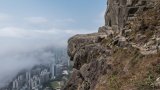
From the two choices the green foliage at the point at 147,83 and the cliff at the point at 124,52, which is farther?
the cliff at the point at 124,52

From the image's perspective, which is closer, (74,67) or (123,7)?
(123,7)

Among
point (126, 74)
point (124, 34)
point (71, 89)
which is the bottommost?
point (71, 89)

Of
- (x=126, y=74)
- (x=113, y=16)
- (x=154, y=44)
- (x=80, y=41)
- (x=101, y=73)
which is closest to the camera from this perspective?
(x=126, y=74)

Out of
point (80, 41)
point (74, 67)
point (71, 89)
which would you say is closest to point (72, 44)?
point (80, 41)

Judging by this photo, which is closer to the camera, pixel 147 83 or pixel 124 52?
pixel 147 83

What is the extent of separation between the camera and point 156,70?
27.1 m

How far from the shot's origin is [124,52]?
3284 cm

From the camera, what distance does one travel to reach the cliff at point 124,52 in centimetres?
2802

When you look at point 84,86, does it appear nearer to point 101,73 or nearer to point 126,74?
point 101,73

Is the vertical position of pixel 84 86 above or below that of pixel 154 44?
below

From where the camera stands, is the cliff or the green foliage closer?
the green foliage

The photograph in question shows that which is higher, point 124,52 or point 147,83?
point 124,52

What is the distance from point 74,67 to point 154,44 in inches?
592

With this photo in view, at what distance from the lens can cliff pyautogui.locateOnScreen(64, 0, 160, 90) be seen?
28.0 m
